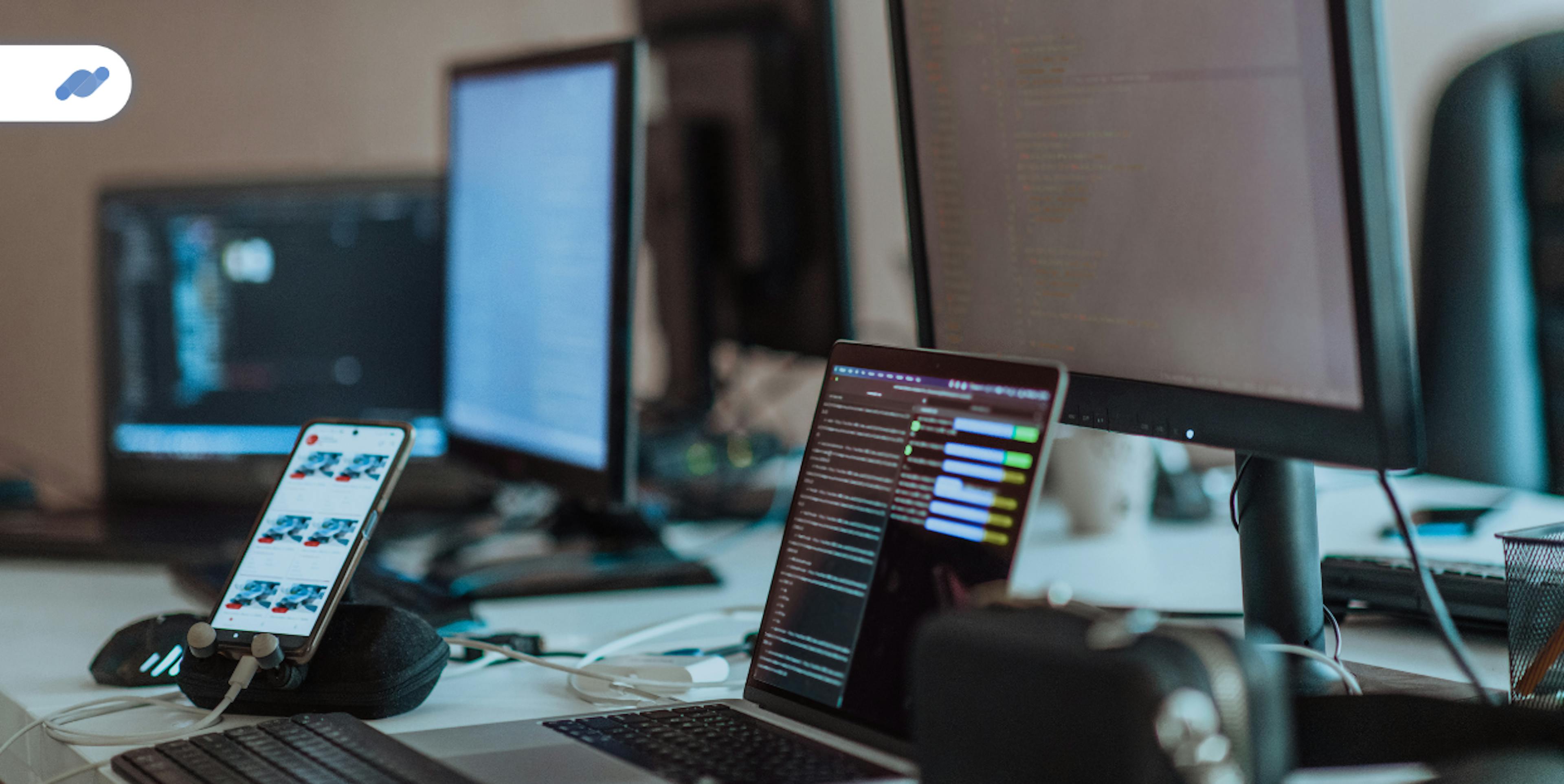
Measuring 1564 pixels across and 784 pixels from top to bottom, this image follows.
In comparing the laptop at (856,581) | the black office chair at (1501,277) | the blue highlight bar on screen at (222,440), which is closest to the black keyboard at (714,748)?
the laptop at (856,581)

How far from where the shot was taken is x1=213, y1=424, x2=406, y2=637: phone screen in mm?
961

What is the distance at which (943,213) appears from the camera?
3.32ft

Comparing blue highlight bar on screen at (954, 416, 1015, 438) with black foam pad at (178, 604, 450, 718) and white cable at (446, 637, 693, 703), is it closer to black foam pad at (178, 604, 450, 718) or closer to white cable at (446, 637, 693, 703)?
white cable at (446, 637, 693, 703)

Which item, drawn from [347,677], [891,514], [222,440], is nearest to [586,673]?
[347,677]

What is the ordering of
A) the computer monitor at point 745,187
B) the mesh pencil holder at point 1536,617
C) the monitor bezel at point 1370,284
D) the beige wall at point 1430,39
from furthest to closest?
1. the beige wall at point 1430,39
2. the computer monitor at point 745,187
3. the mesh pencil holder at point 1536,617
4. the monitor bezel at point 1370,284

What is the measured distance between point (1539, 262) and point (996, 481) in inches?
22.9

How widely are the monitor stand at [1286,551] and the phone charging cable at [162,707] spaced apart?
622 mm

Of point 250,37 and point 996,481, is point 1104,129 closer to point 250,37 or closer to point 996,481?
point 996,481

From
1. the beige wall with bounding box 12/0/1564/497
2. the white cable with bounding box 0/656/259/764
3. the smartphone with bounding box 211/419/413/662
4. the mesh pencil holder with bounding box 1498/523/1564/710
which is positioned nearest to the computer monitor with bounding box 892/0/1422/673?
the mesh pencil holder with bounding box 1498/523/1564/710

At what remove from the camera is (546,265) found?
4.56 feet

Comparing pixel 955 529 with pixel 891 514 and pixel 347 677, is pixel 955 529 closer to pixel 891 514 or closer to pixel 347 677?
pixel 891 514

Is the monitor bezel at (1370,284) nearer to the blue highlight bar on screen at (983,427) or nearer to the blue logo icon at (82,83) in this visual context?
the blue highlight bar on screen at (983,427)

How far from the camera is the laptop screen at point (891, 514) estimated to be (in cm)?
75

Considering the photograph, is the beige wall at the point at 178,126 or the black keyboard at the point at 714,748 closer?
the black keyboard at the point at 714,748
